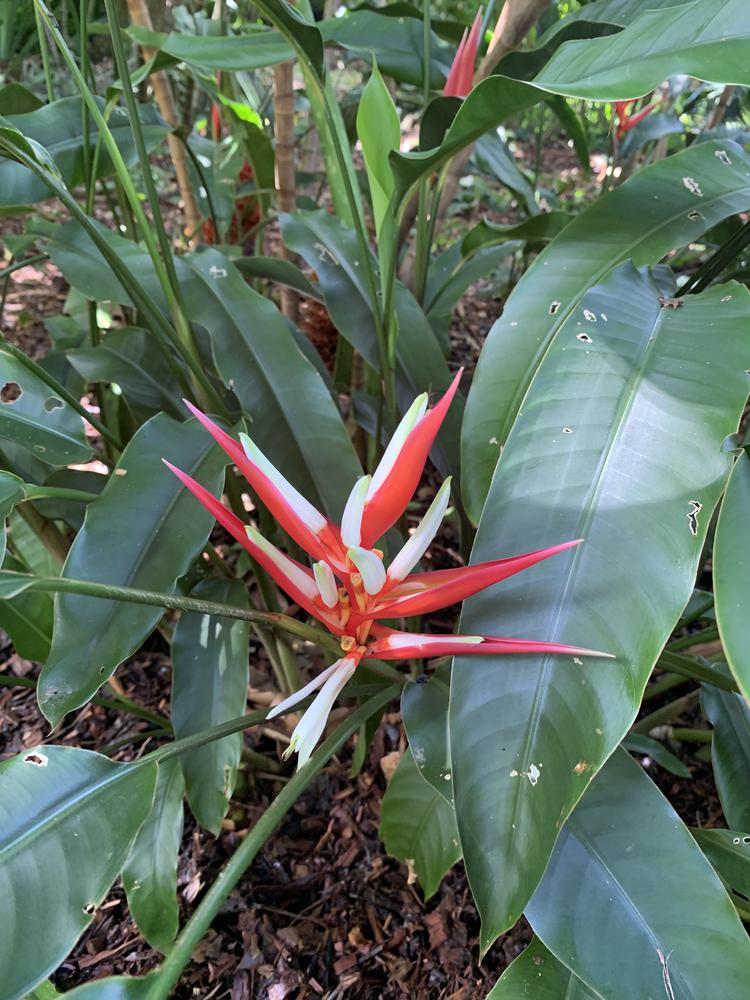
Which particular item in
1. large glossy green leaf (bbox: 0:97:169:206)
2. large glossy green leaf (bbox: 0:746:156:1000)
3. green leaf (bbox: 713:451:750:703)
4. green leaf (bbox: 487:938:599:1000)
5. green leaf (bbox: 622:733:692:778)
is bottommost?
green leaf (bbox: 622:733:692:778)

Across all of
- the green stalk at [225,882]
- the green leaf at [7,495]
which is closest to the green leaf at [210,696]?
the green stalk at [225,882]

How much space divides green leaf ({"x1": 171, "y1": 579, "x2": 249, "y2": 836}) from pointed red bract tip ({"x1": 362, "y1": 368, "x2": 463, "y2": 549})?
0.96ft

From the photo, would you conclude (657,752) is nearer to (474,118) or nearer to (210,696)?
(210,696)

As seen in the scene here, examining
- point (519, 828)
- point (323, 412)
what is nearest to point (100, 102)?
point (323, 412)

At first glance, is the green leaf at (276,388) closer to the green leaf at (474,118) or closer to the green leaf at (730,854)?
the green leaf at (474,118)

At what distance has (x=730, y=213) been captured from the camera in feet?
2.23

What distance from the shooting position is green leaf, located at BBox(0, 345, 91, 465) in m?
0.65

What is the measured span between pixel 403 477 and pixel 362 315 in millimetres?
425

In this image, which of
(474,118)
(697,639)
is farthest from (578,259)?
(697,639)

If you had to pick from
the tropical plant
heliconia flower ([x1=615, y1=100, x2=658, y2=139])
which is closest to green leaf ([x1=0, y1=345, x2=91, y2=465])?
the tropical plant

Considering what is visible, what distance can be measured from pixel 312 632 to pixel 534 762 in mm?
176

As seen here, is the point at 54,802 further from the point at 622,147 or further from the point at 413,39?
the point at 622,147

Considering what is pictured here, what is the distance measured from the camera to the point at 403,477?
476 mm

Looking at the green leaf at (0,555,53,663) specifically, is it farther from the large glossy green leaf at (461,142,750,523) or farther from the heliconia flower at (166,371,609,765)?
the large glossy green leaf at (461,142,750,523)
